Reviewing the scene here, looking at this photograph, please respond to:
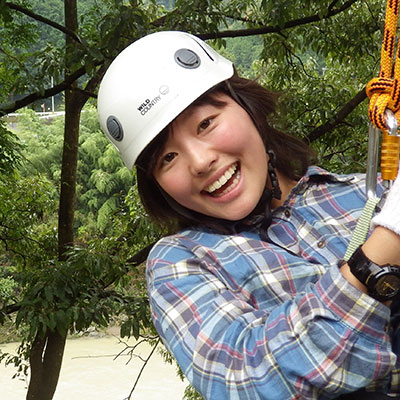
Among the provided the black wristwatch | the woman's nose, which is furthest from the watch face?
the woman's nose

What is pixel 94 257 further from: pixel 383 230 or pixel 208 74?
pixel 383 230

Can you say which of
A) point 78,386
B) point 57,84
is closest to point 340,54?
point 57,84

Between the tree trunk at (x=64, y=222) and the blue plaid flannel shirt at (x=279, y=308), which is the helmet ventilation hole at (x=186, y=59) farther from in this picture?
the tree trunk at (x=64, y=222)

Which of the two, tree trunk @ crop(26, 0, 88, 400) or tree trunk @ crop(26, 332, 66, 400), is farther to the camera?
tree trunk @ crop(26, 332, 66, 400)

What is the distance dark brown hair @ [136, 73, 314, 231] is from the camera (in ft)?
5.04

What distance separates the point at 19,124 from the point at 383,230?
2742 centimetres

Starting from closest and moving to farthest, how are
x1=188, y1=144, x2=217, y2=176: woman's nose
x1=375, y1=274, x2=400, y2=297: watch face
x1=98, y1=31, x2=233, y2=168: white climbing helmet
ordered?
x1=375, y1=274, x2=400, y2=297: watch face, x1=188, y1=144, x2=217, y2=176: woman's nose, x1=98, y1=31, x2=233, y2=168: white climbing helmet

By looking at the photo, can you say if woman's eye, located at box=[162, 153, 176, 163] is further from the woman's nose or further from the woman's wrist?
the woman's wrist

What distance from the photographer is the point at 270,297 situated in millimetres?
1312

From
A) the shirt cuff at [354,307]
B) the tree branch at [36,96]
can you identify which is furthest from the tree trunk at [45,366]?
the shirt cuff at [354,307]

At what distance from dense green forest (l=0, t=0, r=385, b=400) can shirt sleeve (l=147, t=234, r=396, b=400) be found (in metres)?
0.73

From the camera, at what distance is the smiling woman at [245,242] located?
1044mm

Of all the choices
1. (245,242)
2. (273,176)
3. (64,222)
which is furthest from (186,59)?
(64,222)

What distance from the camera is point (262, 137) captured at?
165 cm
